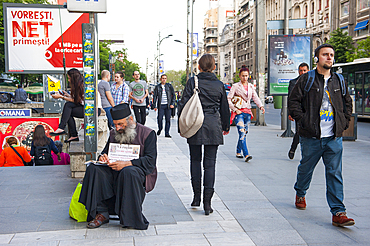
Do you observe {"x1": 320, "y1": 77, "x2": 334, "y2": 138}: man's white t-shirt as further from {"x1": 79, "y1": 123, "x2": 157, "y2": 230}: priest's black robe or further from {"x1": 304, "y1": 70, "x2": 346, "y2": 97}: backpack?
{"x1": 79, "y1": 123, "x2": 157, "y2": 230}: priest's black robe

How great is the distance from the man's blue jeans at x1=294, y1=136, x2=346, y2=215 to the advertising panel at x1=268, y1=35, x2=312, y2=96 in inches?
344

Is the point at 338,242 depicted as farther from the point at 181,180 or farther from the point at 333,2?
the point at 333,2

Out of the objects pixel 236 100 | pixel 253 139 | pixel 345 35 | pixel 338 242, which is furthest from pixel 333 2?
pixel 338 242

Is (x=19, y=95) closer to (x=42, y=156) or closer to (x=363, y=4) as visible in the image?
(x=42, y=156)

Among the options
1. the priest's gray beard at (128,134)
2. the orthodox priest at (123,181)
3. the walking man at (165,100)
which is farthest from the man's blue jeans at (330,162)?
the walking man at (165,100)

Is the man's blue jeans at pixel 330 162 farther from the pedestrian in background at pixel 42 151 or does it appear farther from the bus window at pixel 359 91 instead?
the bus window at pixel 359 91

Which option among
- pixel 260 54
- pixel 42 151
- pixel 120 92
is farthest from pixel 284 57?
pixel 42 151

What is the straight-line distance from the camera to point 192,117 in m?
4.82

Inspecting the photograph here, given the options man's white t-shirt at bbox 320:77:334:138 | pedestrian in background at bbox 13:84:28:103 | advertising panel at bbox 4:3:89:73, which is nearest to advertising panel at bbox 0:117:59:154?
advertising panel at bbox 4:3:89:73

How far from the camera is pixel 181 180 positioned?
6629mm

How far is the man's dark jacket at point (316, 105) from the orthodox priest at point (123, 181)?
66.4 inches

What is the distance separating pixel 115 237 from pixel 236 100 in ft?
16.0

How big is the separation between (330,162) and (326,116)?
0.51 meters

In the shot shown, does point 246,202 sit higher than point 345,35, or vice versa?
point 345,35
